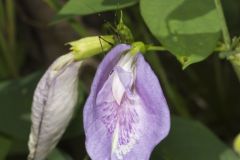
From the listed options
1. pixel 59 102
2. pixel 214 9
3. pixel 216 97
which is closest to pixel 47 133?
pixel 59 102

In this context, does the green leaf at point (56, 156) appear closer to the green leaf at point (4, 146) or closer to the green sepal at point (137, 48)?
the green leaf at point (4, 146)

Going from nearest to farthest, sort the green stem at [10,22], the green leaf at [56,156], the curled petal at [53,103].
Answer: the curled petal at [53,103] < the green leaf at [56,156] < the green stem at [10,22]

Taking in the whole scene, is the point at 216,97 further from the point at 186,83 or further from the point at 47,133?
the point at 47,133

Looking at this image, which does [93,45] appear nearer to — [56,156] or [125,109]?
[125,109]

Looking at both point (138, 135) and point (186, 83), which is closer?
point (138, 135)

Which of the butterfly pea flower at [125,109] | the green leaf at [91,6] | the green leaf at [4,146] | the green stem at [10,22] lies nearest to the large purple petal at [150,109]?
the butterfly pea flower at [125,109]

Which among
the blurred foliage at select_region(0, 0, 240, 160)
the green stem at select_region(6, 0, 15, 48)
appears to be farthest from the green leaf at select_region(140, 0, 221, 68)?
the green stem at select_region(6, 0, 15, 48)

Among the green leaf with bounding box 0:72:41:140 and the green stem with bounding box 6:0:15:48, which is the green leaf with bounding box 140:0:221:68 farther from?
the green stem with bounding box 6:0:15:48
